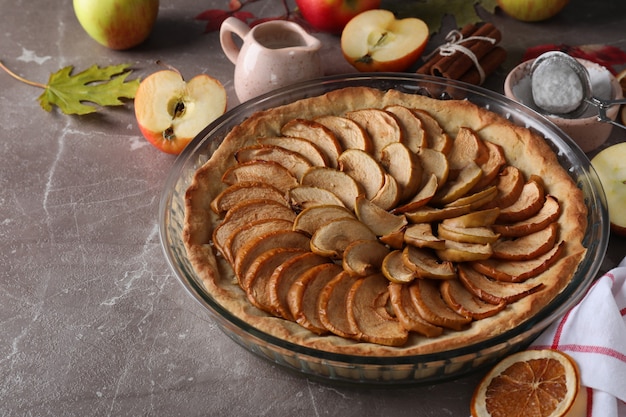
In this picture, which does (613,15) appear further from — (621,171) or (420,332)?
(420,332)

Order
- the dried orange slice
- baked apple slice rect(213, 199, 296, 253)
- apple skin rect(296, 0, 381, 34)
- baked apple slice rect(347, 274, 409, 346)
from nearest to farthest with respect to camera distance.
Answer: the dried orange slice < baked apple slice rect(347, 274, 409, 346) < baked apple slice rect(213, 199, 296, 253) < apple skin rect(296, 0, 381, 34)

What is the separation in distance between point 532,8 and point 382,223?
5.77 feet

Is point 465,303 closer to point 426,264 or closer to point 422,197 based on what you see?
point 426,264

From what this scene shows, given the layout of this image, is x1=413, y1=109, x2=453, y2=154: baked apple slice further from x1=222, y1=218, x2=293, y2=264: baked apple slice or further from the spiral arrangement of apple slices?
x1=222, y1=218, x2=293, y2=264: baked apple slice

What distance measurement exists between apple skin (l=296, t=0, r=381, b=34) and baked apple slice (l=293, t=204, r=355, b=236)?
4.55 ft

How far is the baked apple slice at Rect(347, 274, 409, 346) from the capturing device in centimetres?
210

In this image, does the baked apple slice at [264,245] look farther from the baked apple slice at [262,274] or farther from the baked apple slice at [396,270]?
the baked apple slice at [396,270]

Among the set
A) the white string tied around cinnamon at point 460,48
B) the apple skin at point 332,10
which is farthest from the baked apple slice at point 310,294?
the apple skin at point 332,10

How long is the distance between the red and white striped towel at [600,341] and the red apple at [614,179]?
302 millimetres

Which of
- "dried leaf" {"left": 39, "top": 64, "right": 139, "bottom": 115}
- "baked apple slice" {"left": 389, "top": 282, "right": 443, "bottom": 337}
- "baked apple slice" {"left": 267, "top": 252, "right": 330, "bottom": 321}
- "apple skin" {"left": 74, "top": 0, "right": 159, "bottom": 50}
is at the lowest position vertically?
"dried leaf" {"left": 39, "top": 64, "right": 139, "bottom": 115}

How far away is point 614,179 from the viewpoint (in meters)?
2.69

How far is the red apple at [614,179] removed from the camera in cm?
260

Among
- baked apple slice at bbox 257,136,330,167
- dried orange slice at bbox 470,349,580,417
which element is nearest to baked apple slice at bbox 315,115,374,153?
baked apple slice at bbox 257,136,330,167

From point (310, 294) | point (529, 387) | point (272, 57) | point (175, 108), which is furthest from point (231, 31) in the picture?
point (529, 387)
